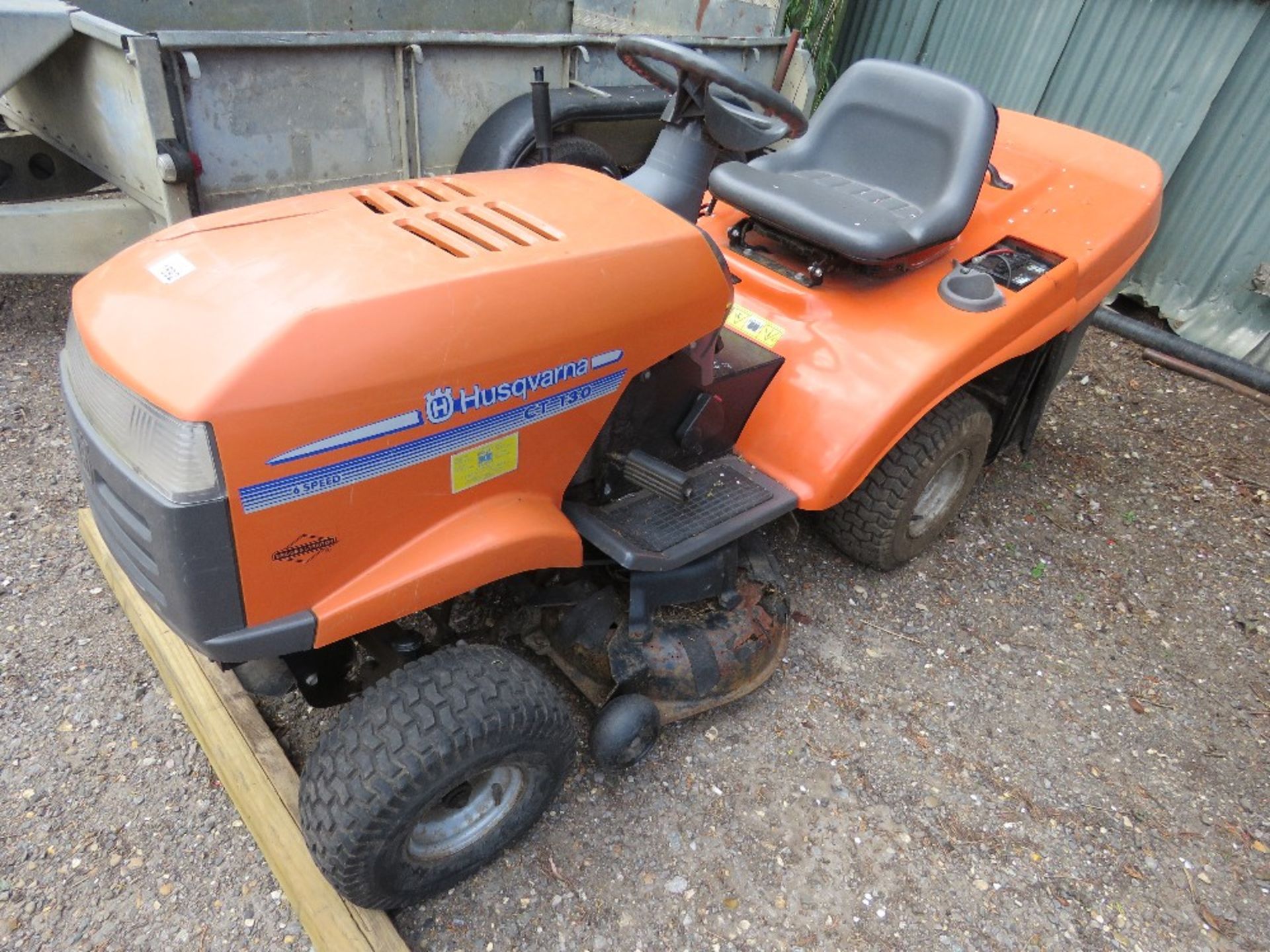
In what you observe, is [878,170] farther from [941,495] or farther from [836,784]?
[836,784]

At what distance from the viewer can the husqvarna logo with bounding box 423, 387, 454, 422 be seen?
1372mm

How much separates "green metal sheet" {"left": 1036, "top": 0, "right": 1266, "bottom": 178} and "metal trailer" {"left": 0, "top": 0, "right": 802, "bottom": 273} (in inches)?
88.6

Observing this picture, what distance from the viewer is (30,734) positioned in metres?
2.01

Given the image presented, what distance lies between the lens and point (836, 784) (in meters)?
2.14

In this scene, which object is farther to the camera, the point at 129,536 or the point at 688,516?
the point at 688,516

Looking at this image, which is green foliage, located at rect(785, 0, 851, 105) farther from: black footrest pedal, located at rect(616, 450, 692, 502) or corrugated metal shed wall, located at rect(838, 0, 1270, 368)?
black footrest pedal, located at rect(616, 450, 692, 502)

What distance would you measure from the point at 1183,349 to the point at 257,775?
4566mm

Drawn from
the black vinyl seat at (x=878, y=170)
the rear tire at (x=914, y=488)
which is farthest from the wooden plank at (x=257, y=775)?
the black vinyl seat at (x=878, y=170)

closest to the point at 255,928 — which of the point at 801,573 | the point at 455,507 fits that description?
the point at 455,507

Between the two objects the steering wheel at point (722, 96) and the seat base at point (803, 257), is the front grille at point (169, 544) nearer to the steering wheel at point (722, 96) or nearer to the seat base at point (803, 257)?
the steering wheel at point (722, 96)

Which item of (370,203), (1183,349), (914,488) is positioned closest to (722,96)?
(370,203)

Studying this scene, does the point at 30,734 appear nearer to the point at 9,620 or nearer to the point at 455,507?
the point at 9,620

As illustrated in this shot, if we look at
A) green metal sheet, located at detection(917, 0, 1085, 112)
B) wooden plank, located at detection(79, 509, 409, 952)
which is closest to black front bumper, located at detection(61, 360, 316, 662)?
wooden plank, located at detection(79, 509, 409, 952)

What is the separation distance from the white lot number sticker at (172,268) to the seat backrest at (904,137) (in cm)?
170
